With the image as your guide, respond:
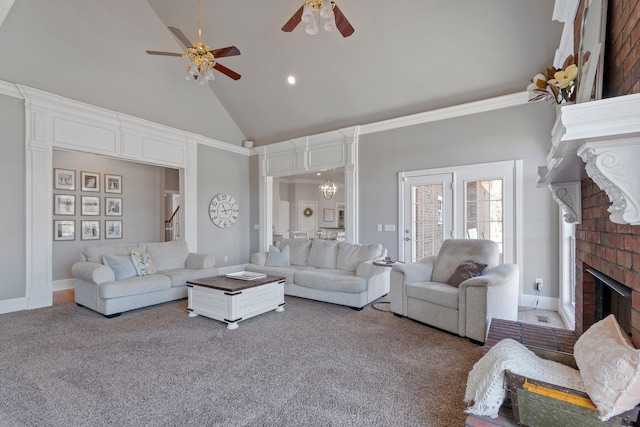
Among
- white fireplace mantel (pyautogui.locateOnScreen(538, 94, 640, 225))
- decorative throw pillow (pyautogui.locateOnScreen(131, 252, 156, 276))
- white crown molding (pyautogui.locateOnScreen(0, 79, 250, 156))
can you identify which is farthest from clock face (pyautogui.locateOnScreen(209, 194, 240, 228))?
white fireplace mantel (pyautogui.locateOnScreen(538, 94, 640, 225))

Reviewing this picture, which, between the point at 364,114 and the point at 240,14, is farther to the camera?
the point at 364,114

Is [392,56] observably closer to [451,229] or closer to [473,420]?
[451,229]

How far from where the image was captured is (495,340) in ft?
7.22

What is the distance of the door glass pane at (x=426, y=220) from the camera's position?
4.91 meters

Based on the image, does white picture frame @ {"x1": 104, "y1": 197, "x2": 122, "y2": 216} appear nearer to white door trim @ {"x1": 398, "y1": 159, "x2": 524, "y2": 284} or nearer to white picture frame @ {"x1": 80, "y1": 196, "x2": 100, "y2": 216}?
white picture frame @ {"x1": 80, "y1": 196, "x2": 100, "y2": 216}

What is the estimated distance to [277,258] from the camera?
4980 mm

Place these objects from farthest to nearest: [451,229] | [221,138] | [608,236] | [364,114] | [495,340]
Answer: [221,138] < [364,114] < [451,229] < [495,340] < [608,236]

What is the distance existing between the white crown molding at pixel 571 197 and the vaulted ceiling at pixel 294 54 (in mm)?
2327

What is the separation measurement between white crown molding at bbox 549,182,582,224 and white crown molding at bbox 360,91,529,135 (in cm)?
209

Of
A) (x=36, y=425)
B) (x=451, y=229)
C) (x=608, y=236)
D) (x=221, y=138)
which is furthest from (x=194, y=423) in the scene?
(x=221, y=138)

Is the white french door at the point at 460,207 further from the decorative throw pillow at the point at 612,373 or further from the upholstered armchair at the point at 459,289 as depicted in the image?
the decorative throw pillow at the point at 612,373

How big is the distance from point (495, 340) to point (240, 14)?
17.3ft

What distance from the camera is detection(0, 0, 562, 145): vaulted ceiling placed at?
152 inches

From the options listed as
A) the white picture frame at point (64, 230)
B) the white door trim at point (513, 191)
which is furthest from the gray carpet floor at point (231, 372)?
the white picture frame at point (64, 230)
